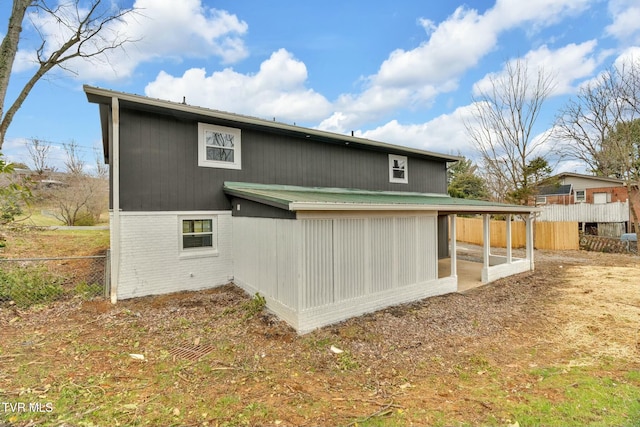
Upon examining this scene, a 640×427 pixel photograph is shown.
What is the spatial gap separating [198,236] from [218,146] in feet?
8.68

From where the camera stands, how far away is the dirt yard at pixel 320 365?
311 cm

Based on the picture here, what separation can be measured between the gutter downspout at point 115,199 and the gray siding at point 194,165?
0.63 feet

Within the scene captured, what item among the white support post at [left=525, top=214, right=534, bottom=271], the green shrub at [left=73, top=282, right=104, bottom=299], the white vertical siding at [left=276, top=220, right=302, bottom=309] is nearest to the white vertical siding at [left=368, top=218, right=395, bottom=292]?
the white vertical siding at [left=276, top=220, right=302, bottom=309]

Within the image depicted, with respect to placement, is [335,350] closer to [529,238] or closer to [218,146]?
[218,146]

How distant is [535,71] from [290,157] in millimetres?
15969

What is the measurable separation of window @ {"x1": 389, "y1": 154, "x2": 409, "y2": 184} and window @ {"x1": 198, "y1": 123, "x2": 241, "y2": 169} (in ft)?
21.2

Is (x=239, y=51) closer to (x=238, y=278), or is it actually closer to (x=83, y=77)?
(x=83, y=77)

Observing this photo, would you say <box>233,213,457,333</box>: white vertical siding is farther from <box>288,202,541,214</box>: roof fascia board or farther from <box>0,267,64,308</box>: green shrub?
<box>0,267,64,308</box>: green shrub

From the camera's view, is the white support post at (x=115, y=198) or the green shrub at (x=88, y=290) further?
the green shrub at (x=88, y=290)

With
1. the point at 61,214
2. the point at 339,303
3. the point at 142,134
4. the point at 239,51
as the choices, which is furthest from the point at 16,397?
the point at 61,214

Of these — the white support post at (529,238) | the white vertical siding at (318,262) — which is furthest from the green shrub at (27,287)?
the white support post at (529,238)

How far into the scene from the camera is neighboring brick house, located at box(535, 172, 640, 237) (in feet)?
59.6

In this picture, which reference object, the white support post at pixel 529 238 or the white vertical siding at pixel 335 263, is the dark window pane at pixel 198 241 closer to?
the white vertical siding at pixel 335 263

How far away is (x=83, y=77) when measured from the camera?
882cm
